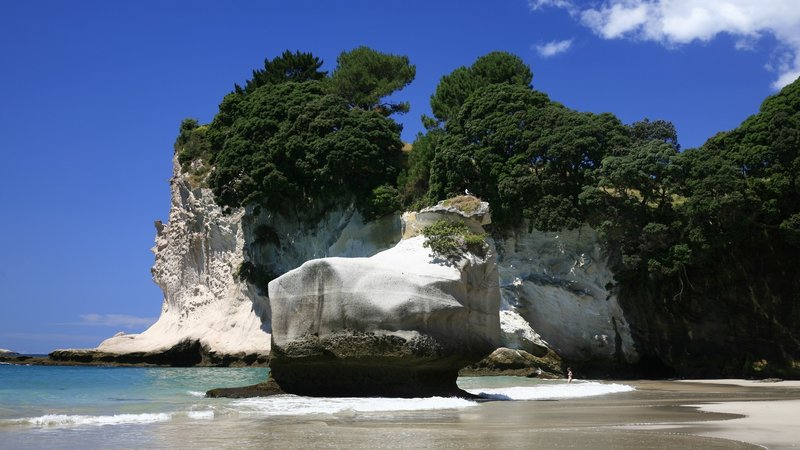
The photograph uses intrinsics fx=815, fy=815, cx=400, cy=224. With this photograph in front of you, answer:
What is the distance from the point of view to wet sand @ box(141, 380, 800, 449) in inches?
434

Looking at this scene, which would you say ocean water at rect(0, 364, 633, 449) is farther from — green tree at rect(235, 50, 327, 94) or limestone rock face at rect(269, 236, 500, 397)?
green tree at rect(235, 50, 327, 94)

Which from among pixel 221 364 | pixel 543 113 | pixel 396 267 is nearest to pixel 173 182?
pixel 221 364

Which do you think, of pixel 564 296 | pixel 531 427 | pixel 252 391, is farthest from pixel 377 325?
pixel 564 296

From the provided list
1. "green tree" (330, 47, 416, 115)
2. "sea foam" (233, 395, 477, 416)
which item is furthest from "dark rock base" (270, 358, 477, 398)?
"green tree" (330, 47, 416, 115)

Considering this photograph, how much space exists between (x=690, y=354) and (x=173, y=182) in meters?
37.6

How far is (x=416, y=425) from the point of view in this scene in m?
13.6

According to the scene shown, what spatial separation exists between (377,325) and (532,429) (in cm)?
649

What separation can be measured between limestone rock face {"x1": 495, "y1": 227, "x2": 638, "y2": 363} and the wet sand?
744 inches

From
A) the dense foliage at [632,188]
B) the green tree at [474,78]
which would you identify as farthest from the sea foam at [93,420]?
the green tree at [474,78]

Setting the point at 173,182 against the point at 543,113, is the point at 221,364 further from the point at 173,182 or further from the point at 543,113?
the point at 543,113

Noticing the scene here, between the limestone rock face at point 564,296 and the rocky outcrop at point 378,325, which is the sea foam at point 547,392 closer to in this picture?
the rocky outcrop at point 378,325

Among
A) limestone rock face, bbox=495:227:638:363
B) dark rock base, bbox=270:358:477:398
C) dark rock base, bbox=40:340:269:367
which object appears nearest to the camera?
dark rock base, bbox=270:358:477:398

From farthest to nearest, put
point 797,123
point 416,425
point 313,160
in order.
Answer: point 313,160
point 797,123
point 416,425

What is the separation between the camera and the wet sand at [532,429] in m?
11.0
